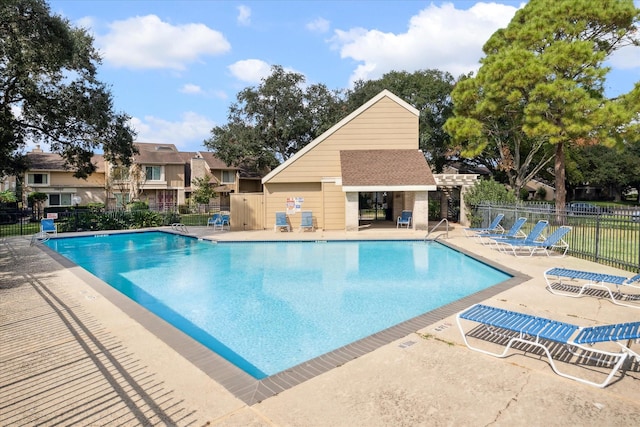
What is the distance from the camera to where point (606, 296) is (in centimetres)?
757

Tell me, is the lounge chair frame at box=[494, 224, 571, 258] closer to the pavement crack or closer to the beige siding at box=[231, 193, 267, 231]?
the pavement crack

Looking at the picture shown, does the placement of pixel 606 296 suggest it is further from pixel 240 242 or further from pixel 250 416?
pixel 240 242

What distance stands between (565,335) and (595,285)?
4.92 m

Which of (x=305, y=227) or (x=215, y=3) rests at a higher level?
(x=215, y=3)

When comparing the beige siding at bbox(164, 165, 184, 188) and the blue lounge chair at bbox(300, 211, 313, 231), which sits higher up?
the beige siding at bbox(164, 165, 184, 188)

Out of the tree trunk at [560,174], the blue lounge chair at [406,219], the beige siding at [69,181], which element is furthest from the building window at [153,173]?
the tree trunk at [560,174]

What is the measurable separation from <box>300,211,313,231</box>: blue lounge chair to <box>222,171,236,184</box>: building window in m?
26.5

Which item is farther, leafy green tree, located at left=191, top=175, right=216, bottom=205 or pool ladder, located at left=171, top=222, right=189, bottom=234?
leafy green tree, located at left=191, top=175, right=216, bottom=205

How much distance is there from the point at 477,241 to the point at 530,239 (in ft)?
13.3

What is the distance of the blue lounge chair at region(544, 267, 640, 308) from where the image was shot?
7.14 m

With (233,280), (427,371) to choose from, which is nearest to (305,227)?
(233,280)

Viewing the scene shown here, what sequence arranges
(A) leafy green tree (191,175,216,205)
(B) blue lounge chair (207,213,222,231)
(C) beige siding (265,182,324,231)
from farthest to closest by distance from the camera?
1. (A) leafy green tree (191,175,216,205)
2. (B) blue lounge chair (207,213,222,231)
3. (C) beige siding (265,182,324,231)

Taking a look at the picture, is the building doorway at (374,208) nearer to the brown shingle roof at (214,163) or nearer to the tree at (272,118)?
the tree at (272,118)

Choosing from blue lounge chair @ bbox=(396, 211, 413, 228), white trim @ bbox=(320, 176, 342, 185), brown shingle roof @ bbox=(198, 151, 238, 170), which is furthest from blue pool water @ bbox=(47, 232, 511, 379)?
brown shingle roof @ bbox=(198, 151, 238, 170)
